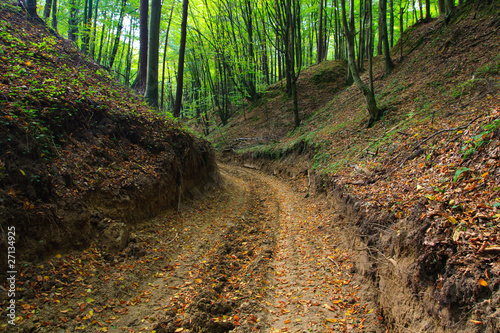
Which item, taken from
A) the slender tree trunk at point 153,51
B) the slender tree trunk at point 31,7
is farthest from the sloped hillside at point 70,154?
the slender tree trunk at point 153,51

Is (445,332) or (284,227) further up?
(284,227)

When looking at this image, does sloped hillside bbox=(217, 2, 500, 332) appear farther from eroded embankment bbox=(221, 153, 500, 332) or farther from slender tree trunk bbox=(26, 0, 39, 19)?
slender tree trunk bbox=(26, 0, 39, 19)

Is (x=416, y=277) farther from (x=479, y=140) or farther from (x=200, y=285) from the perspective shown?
(x=200, y=285)

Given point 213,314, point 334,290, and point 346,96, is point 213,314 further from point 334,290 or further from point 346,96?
point 346,96

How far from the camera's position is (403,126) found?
8625 millimetres

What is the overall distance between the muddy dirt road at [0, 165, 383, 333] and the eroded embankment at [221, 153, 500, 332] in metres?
0.35

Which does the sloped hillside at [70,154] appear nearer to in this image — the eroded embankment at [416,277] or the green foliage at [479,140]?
the eroded embankment at [416,277]

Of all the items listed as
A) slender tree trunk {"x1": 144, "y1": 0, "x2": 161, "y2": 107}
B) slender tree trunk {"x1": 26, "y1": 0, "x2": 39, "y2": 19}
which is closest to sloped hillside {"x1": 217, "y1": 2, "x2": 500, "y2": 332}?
slender tree trunk {"x1": 144, "y1": 0, "x2": 161, "y2": 107}

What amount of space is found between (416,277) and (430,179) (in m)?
2.28

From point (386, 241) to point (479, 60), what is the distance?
9481 millimetres

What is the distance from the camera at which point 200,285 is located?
458 centimetres

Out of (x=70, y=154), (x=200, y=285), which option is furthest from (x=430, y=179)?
(x=70, y=154)

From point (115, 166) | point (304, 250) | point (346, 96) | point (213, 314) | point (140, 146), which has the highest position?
point (346, 96)

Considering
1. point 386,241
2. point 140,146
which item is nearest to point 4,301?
point 140,146
